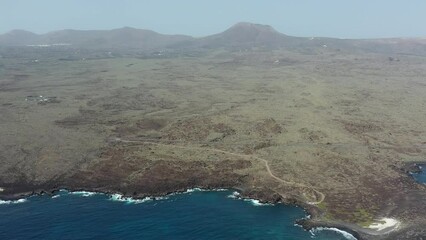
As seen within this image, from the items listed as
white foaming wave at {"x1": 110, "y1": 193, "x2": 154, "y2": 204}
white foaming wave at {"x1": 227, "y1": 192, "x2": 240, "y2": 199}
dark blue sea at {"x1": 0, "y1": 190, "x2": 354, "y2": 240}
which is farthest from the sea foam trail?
white foaming wave at {"x1": 110, "y1": 193, "x2": 154, "y2": 204}

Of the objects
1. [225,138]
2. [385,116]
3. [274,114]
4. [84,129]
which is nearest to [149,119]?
[84,129]

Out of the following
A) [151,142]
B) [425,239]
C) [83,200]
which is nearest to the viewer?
[425,239]

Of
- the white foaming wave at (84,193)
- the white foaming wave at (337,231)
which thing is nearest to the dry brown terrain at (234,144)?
the white foaming wave at (337,231)

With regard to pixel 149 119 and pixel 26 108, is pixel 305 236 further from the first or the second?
pixel 26 108

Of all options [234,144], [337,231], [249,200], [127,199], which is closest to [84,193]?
[127,199]

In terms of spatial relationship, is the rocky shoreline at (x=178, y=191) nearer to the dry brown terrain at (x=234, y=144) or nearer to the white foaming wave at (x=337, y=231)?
the dry brown terrain at (x=234, y=144)

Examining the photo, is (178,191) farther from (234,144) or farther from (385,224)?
(385,224)
